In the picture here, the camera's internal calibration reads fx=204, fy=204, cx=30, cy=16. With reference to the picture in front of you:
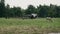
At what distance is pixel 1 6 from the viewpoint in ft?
220

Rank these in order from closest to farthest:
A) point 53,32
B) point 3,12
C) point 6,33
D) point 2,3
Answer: point 6,33, point 53,32, point 3,12, point 2,3

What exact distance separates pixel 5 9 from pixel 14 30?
148ft

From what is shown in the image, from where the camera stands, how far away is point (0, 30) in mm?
22781

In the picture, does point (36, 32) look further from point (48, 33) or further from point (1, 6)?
point (1, 6)

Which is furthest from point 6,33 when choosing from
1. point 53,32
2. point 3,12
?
point 3,12

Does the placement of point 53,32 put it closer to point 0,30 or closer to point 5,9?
point 0,30

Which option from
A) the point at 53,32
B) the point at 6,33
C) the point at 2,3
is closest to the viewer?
the point at 6,33

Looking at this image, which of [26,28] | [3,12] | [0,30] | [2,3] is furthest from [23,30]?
[2,3]

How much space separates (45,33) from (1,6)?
46921 mm

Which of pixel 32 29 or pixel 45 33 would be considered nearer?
pixel 45 33

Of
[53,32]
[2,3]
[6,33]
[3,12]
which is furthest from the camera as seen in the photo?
[2,3]

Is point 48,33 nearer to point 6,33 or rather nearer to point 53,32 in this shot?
point 53,32

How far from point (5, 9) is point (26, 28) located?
44.4 m

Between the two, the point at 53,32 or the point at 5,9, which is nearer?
the point at 53,32
